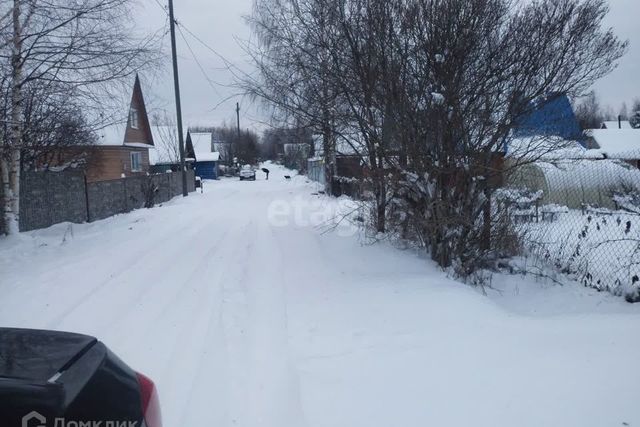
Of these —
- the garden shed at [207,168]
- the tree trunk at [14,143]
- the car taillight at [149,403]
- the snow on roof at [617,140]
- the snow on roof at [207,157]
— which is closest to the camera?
the car taillight at [149,403]

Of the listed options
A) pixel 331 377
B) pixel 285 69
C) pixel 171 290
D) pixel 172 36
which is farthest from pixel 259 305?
pixel 172 36

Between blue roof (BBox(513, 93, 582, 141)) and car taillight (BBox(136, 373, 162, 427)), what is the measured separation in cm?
609

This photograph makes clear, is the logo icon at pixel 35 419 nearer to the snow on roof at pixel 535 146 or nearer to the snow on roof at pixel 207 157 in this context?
the snow on roof at pixel 535 146

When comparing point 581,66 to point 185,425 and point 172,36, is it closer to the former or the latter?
point 185,425

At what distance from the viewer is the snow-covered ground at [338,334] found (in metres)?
3.35

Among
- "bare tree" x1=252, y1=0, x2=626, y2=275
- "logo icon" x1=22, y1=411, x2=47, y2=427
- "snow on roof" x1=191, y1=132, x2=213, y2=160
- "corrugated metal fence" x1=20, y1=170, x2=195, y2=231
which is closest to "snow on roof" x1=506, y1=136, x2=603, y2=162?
"bare tree" x1=252, y1=0, x2=626, y2=275

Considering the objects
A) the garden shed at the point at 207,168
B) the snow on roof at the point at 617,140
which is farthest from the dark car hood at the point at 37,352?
the garden shed at the point at 207,168

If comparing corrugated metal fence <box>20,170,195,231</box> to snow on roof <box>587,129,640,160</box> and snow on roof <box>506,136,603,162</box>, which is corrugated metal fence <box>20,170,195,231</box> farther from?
snow on roof <box>587,129,640,160</box>

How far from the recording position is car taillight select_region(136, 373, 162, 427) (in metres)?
2.03

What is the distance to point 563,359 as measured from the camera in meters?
3.91

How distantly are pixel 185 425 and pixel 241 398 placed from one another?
46cm

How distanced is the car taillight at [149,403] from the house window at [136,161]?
96.5 ft

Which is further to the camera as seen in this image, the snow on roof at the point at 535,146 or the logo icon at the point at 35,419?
the snow on roof at the point at 535,146

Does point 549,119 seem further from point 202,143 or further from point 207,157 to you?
point 202,143
